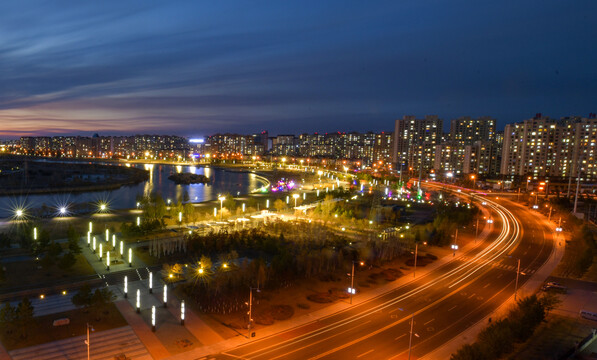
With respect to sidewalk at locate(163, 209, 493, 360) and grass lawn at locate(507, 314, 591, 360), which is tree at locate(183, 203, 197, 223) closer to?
sidewalk at locate(163, 209, 493, 360)

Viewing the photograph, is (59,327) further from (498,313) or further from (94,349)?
(498,313)

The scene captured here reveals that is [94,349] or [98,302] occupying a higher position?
[98,302]

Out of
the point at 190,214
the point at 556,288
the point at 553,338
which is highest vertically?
the point at 190,214

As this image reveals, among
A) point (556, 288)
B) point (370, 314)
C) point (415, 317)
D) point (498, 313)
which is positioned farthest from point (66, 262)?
point (556, 288)

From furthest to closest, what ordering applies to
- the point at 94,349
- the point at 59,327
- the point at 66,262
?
the point at 66,262 < the point at 59,327 < the point at 94,349

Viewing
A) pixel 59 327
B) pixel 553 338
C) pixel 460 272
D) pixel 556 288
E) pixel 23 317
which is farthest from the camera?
pixel 460 272

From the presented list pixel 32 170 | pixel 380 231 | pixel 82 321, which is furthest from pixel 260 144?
pixel 82 321

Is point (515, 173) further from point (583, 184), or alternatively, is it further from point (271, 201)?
point (271, 201)
